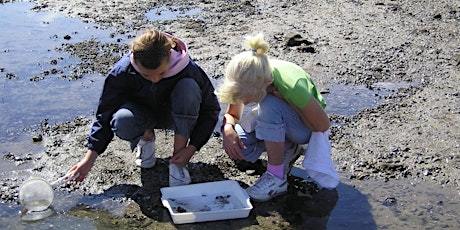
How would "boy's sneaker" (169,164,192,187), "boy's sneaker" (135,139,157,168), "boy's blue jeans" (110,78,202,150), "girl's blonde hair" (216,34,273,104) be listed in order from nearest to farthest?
"girl's blonde hair" (216,34,273,104) → "boy's blue jeans" (110,78,202,150) → "boy's sneaker" (169,164,192,187) → "boy's sneaker" (135,139,157,168)

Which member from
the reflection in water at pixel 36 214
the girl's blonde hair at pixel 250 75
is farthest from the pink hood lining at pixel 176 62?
the reflection in water at pixel 36 214

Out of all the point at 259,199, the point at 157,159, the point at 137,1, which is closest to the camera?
the point at 259,199

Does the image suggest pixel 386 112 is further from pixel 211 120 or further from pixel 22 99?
pixel 22 99

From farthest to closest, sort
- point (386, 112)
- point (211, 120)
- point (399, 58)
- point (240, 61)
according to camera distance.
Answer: point (399, 58), point (386, 112), point (211, 120), point (240, 61)

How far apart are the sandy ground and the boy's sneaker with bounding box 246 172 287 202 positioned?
62 mm

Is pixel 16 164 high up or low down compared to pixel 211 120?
down

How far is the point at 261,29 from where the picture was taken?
21.9ft

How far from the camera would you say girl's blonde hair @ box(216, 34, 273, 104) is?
129 inches

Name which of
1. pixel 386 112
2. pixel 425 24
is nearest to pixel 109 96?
pixel 386 112

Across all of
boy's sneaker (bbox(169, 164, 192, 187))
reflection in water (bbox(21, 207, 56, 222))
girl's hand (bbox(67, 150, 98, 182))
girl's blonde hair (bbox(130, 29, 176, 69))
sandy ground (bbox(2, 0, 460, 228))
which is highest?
girl's blonde hair (bbox(130, 29, 176, 69))

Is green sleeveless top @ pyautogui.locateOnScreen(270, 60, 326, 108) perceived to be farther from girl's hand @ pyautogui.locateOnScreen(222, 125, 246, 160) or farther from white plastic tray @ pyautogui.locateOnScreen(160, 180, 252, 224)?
white plastic tray @ pyautogui.locateOnScreen(160, 180, 252, 224)

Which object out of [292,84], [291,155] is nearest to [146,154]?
[291,155]

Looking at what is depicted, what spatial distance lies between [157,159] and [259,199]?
31.9 inches

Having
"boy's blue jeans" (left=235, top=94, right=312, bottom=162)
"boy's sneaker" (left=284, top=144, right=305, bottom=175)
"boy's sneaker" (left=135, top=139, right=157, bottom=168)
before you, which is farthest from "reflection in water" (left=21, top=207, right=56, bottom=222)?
"boy's sneaker" (left=284, top=144, right=305, bottom=175)
